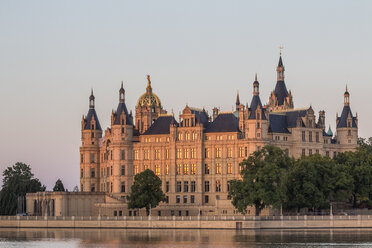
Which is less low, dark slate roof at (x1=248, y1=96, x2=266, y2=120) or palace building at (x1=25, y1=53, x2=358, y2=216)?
dark slate roof at (x1=248, y1=96, x2=266, y2=120)

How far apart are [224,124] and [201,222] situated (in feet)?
85.1

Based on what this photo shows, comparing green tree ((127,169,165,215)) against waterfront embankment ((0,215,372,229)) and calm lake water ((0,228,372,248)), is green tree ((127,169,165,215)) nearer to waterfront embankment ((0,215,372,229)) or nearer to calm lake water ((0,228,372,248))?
waterfront embankment ((0,215,372,229))

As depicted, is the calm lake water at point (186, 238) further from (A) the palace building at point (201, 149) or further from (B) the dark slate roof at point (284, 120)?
(B) the dark slate roof at point (284, 120)

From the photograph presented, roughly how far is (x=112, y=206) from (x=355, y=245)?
59.9 m

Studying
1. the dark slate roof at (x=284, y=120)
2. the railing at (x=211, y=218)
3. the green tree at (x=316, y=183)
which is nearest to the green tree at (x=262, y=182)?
the railing at (x=211, y=218)

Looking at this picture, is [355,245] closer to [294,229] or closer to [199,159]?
[294,229]

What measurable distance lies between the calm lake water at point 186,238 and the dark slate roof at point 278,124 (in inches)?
1191

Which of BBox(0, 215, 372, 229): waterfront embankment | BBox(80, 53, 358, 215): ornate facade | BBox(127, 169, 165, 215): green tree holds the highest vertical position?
BBox(80, 53, 358, 215): ornate facade

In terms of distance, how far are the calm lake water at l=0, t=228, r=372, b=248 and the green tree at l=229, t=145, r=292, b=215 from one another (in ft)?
17.4

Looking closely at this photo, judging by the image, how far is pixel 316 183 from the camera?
572 ft

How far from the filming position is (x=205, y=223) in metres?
172

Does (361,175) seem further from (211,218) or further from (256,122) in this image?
(211,218)

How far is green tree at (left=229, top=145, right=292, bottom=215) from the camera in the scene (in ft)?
554

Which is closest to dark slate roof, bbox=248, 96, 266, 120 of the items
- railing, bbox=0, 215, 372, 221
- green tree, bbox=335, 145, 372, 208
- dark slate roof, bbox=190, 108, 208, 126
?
dark slate roof, bbox=190, 108, 208, 126
